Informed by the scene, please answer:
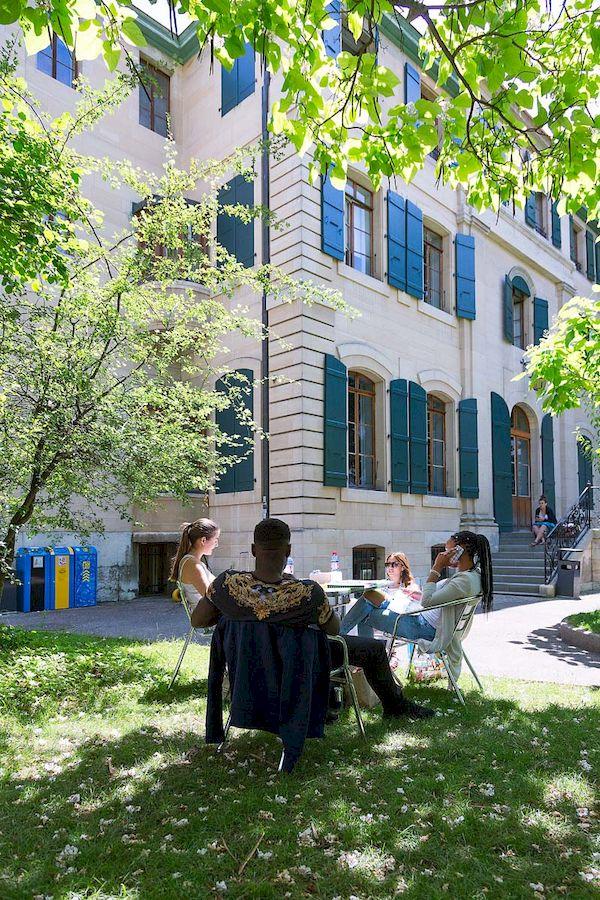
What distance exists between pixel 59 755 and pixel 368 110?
4.89 metres

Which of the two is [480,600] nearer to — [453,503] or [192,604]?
[192,604]

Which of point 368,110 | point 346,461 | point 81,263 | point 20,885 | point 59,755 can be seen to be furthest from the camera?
point 346,461

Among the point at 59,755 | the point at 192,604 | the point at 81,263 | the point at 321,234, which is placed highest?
the point at 321,234

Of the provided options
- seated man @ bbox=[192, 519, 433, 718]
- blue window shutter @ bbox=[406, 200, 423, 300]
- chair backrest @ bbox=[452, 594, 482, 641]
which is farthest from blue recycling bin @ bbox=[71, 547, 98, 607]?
seated man @ bbox=[192, 519, 433, 718]

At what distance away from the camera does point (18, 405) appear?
6.70 metres

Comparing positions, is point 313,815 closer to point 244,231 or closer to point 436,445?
point 244,231

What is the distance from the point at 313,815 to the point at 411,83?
52.4 ft

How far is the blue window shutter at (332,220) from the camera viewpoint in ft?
42.1

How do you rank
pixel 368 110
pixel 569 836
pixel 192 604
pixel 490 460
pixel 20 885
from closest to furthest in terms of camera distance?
pixel 20 885 → pixel 569 836 → pixel 368 110 → pixel 192 604 → pixel 490 460

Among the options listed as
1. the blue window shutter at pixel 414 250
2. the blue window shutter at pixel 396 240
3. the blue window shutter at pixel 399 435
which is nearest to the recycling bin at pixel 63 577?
the blue window shutter at pixel 399 435

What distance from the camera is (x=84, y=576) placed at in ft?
40.4

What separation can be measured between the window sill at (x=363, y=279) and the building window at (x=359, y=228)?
38 centimetres

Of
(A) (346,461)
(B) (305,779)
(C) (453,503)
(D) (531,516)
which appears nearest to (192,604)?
(B) (305,779)

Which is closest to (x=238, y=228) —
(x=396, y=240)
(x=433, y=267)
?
(x=396, y=240)
